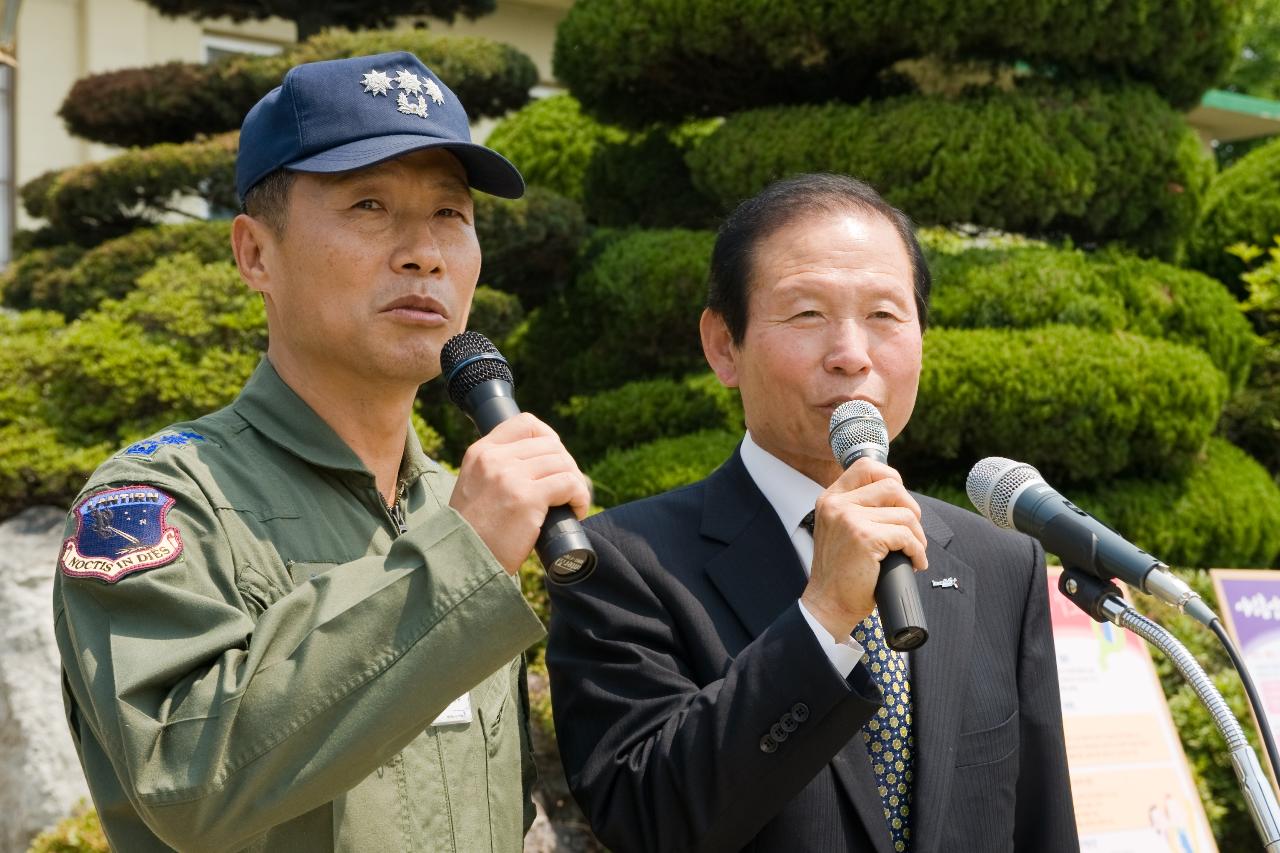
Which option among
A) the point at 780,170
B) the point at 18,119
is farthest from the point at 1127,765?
the point at 18,119

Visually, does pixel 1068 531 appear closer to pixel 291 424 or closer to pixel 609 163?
pixel 291 424

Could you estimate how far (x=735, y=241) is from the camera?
8.69 ft

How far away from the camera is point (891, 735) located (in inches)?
90.9

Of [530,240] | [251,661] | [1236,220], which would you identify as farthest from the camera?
[1236,220]

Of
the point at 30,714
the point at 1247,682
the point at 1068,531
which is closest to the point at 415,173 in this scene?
the point at 1068,531

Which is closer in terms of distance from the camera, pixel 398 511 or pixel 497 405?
pixel 497 405

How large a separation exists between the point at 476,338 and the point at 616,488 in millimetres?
4306

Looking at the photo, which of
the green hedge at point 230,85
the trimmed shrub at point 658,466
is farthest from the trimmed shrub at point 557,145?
the trimmed shrub at point 658,466

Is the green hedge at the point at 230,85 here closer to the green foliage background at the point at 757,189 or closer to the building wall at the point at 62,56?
the green foliage background at the point at 757,189

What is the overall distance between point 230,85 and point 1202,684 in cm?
692

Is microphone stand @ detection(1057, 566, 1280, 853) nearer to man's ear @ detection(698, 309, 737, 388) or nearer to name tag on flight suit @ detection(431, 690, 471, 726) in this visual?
man's ear @ detection(698, 309, 737, 388)

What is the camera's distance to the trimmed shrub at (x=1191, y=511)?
6.24 metres

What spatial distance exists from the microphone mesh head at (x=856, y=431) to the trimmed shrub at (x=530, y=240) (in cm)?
494

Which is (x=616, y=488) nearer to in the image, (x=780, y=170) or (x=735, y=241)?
(x=780, y=170)
